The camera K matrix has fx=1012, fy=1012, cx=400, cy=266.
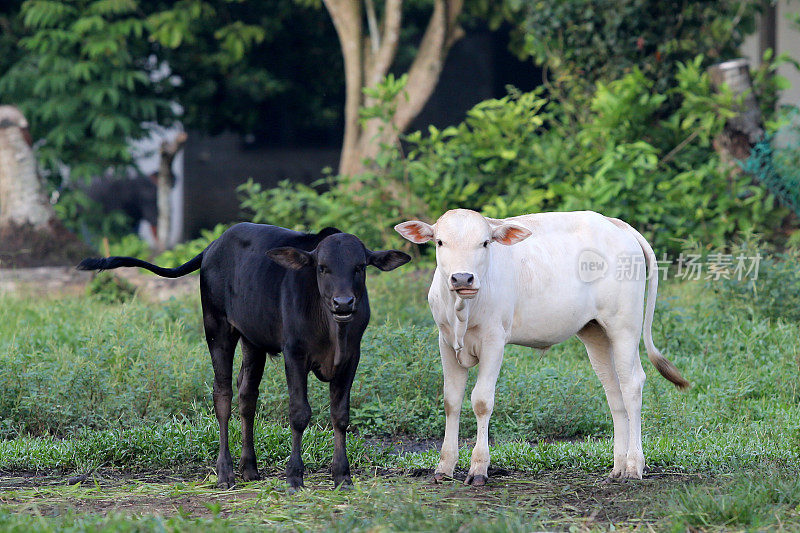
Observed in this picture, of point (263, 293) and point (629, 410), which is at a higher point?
point (263, 293)

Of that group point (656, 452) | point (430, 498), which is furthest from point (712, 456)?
point (430, 498)

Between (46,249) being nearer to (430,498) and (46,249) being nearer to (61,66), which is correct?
(61,66)

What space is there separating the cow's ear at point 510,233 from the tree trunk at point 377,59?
842 centimetres

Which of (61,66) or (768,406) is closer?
(768,406)

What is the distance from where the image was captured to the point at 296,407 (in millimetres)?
4750

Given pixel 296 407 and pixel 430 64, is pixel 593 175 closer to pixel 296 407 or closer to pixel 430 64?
pixel 430 64

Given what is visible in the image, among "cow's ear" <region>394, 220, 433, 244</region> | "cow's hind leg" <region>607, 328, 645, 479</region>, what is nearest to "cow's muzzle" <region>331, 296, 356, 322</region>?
"cow's ear" <region>394, 220, 433, 244</region>

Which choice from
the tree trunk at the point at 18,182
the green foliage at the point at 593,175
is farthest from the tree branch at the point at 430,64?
the tree trunk at the point at 18,182

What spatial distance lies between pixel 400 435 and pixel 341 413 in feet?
5.31

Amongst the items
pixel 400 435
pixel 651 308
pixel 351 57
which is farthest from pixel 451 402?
pixel 351 57

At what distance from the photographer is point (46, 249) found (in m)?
11.4

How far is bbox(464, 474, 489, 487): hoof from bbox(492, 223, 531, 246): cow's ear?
1137 millimetres

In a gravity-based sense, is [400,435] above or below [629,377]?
below

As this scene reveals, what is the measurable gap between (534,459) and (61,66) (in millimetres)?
10152
